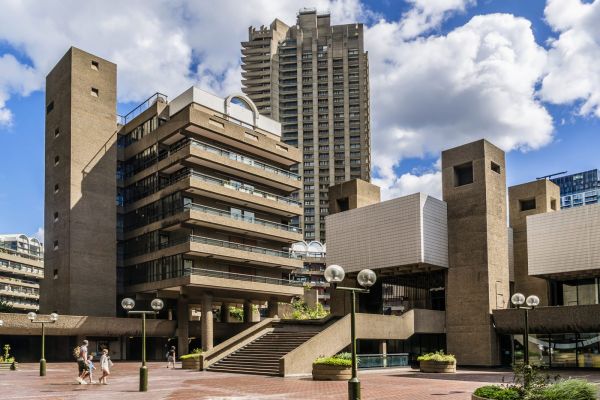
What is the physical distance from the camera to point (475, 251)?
148 feet

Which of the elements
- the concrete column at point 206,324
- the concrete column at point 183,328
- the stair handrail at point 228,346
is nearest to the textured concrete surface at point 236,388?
the stair handrail at point 228,346

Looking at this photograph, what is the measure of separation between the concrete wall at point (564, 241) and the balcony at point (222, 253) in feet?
75.7

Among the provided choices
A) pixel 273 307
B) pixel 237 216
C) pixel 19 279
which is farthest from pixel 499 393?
pixel 19 279

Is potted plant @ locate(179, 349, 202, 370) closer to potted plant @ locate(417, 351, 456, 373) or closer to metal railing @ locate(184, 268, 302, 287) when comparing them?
metal railing @ locate(184, 268, 302, 287)

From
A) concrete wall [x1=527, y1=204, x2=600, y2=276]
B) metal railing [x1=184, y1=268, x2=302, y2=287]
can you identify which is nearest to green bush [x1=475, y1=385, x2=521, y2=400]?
concrete wall [x1=527, y1=204, x2=600, y2=276]

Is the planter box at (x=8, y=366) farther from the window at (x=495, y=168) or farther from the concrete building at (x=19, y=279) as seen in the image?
the concrete building at (x=19, y=279)

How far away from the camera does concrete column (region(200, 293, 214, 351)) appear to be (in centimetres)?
5338

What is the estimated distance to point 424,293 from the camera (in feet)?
171

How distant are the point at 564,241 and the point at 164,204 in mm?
33925

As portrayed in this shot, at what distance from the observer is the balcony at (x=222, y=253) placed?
5250 cm

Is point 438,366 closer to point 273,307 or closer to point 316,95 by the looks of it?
point 273,307

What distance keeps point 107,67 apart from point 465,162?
36407mm

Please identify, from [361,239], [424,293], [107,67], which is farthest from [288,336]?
[107,67]

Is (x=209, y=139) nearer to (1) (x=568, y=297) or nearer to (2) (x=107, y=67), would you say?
(2) (x=107, y=67)
